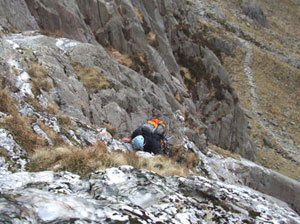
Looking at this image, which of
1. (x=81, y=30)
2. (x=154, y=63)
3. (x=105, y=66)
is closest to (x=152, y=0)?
(x=154, y=63)

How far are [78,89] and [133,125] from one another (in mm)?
3158

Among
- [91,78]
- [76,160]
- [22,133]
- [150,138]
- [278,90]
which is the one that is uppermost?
[91,78]

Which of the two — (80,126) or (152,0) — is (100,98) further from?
(152,0)

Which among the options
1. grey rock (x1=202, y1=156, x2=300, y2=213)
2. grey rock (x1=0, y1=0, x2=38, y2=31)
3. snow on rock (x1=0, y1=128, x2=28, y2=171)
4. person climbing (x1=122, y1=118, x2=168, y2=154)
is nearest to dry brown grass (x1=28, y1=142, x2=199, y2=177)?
snow on rock (x1=0, y1=128, x2=28, y2=171)

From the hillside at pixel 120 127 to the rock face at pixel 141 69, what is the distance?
0.08 meters

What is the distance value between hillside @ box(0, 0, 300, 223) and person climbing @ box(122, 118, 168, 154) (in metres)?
0.64

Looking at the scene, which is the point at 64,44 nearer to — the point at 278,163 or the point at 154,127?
the point at 154,127

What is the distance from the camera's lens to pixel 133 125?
42.9 ft

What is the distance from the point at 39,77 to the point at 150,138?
459 cm

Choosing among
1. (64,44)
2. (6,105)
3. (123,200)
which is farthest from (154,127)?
(64,44)

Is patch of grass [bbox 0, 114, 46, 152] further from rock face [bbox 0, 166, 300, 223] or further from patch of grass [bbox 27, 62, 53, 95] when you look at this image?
patch of grass [bbox 27, 62, 53, 95]

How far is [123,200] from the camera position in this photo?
4766mm

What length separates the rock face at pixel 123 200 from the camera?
12.3 feet

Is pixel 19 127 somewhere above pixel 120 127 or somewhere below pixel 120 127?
above
